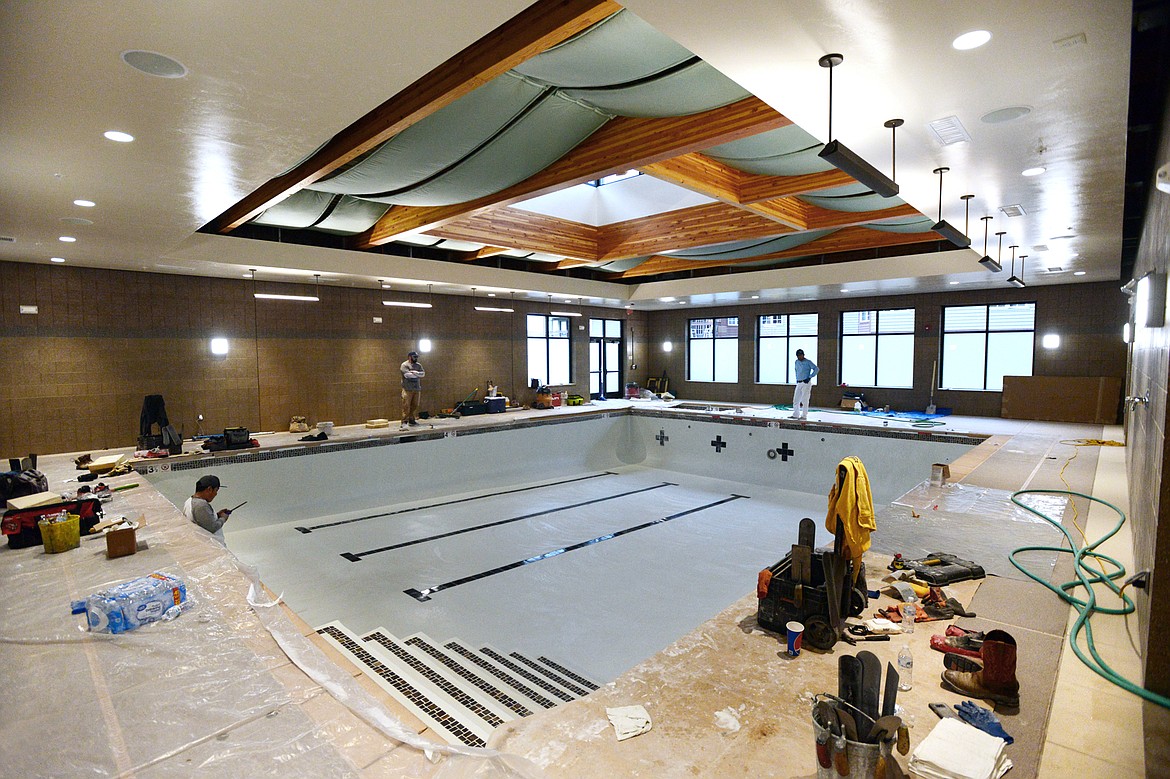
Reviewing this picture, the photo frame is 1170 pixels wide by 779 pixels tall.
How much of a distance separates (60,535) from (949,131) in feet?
19.3

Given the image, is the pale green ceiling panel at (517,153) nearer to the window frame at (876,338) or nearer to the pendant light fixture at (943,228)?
the pendant light fixture at (943,228)

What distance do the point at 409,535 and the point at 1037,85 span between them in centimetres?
666

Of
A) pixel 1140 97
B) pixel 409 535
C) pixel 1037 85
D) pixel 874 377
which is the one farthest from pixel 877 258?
pixel 409 535

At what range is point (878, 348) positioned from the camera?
468 inches

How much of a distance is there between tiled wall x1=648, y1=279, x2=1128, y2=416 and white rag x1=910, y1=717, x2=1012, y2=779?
922 centimetres

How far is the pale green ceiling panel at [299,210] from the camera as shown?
582cm

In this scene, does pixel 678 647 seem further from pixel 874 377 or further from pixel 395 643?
pixel 874 377

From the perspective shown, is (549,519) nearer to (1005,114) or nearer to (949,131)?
(949,131)

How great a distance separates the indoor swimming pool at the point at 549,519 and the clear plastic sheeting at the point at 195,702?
6.19 ft

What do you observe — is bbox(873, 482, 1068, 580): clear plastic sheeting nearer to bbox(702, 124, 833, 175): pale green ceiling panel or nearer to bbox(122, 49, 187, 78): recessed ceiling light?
bbox(702, 124, 833, 175): pale green ceiling panel

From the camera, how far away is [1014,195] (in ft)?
13.8

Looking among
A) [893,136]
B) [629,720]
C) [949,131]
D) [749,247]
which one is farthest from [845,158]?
[749,247]

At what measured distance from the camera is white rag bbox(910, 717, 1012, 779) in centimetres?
154

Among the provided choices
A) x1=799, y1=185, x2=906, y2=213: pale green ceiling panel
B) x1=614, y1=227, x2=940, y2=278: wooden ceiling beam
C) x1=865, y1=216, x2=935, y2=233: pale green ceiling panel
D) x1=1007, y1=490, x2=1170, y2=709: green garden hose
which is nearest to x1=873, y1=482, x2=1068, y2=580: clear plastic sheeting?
x1=1007, y1=490, x2=1170, y2=709: green garden hose
